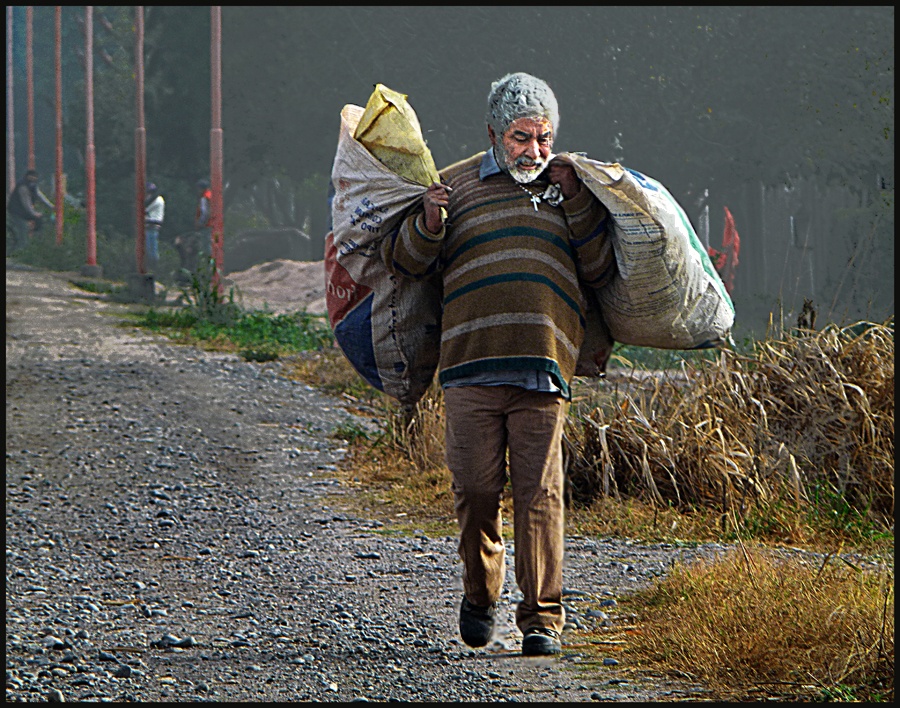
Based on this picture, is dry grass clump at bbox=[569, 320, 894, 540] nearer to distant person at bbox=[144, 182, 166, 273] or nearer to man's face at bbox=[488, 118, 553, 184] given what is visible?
man's face at bbox=[488, 118, 553, 184]

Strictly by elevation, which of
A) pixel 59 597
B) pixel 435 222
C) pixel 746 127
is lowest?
pixel 59 597

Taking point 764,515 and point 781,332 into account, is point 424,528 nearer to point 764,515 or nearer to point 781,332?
point 764,515

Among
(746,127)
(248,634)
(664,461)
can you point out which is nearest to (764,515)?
(664,461)

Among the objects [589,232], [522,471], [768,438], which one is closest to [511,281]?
[589,232]

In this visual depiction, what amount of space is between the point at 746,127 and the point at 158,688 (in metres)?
20.3

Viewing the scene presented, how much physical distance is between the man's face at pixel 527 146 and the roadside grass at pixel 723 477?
5.51ft

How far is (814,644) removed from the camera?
14.2ft

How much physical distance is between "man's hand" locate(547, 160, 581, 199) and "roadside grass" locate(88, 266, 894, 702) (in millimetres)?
1554

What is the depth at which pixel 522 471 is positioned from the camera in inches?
182

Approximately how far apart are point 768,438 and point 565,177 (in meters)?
3.08

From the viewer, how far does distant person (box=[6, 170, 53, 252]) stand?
107 feet

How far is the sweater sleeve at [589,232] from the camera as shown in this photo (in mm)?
4543

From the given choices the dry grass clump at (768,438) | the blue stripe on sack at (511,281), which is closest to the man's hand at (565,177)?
the blue stripe on sack at (511,281)

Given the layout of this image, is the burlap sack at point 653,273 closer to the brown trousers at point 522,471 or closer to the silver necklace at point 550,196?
the silver necklace at point 550,196
